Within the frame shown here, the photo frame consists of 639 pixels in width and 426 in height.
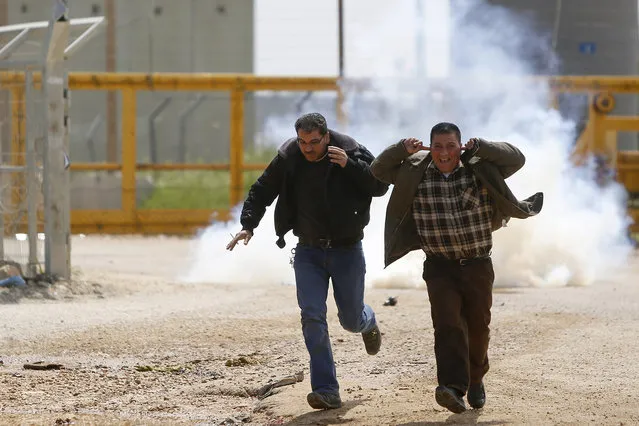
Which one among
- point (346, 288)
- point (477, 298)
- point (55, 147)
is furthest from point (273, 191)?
point (55, 147)

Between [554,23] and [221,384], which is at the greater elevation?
[554,23]

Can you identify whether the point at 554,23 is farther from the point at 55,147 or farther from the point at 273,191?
the point at 273,191

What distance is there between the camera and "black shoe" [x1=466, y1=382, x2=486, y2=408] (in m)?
6.29

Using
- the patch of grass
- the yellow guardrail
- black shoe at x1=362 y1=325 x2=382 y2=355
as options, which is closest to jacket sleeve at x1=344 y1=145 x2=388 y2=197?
black shoe at x1=362 y1=325 x2=382 y2=355

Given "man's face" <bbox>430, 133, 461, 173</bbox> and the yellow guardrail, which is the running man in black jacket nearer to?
"man's face" <bbox>430, 133, 461, 173</bbox>

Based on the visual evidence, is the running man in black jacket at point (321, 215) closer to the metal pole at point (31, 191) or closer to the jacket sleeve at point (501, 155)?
the jacket sleeve at point (501, 155)

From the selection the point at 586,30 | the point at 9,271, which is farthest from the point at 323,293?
the point at 586,30

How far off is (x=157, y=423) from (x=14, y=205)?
578 cm

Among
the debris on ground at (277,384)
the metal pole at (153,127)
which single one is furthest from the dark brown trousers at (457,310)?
the metal pole at (153,127)

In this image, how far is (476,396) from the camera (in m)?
6.29

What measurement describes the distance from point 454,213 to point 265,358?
2609mm

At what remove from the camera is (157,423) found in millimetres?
6500

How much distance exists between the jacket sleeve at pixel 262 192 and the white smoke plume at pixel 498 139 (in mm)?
5609

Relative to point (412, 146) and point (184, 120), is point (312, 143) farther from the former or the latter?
point (184, 120)
